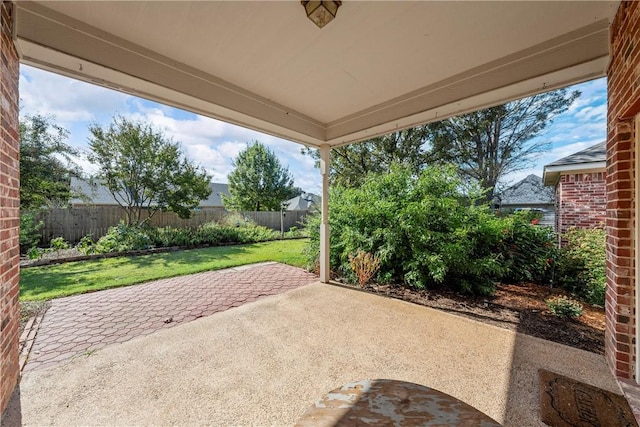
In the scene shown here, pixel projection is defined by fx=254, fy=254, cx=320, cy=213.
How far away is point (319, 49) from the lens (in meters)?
2.38

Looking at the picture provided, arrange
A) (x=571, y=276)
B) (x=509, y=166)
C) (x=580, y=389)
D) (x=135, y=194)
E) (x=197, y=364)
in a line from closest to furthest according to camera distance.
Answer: (x=580, y=389), (x=197, y=364), (x=571, y=276), (x=135, y=194), (x=509, y=166)

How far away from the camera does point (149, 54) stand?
2.43 metres

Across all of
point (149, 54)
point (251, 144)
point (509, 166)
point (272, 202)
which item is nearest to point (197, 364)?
point (149, 54)

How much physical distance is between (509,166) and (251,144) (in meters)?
15.0

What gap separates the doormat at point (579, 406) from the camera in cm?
156

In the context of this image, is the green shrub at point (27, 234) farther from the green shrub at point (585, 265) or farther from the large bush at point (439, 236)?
the green shrub at point (585, 265)

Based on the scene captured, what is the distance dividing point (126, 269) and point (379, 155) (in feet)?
27.5

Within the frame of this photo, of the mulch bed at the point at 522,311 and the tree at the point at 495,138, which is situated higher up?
the tree at the point at 495,138

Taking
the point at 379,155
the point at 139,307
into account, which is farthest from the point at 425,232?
the point at 379,155

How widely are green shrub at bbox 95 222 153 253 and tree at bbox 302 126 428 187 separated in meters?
6.59

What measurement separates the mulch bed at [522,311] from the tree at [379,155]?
5461 millimetres

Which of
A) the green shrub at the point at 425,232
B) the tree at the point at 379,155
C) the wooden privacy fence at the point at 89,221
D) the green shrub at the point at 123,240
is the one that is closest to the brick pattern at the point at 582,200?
the green shrub at the point at 425,232

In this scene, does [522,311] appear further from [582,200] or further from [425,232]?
A: [582,200]

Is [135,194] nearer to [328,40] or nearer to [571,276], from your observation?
[328,40]
